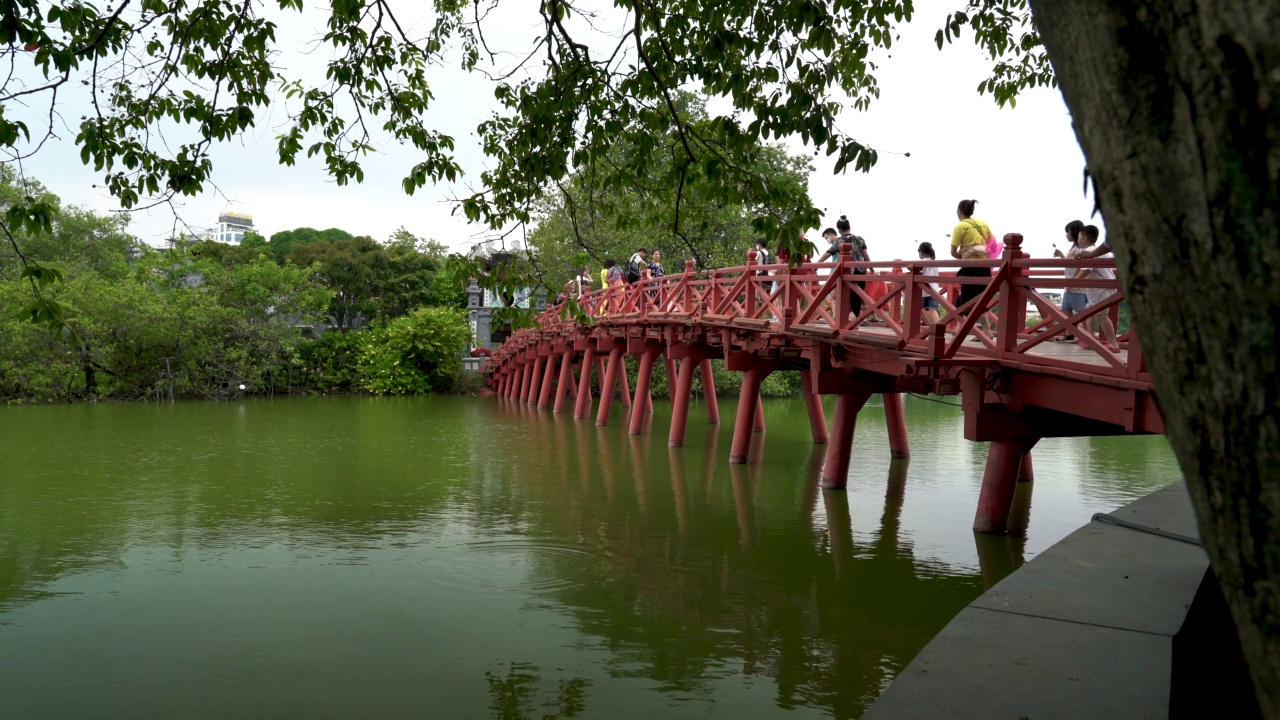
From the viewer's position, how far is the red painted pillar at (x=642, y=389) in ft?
70.3

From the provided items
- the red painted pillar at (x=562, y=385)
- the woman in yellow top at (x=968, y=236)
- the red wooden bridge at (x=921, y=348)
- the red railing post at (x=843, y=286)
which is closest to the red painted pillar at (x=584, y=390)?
the red painted pillar at (x=562, y=385)

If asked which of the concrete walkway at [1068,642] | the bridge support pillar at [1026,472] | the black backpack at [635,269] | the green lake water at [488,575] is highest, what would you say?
the black backpack at [635,269]

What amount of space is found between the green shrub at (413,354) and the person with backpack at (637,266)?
17053 mm

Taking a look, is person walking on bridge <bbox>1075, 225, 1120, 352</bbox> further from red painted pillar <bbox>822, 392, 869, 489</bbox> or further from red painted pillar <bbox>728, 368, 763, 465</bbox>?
red painted pillar <bbox>728, 368, 763, 465</bbox>

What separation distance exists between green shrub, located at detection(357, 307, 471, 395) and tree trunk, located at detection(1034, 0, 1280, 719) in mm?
36837

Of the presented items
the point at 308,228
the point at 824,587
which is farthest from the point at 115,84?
the point at 308,228

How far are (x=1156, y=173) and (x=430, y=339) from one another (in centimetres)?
3728

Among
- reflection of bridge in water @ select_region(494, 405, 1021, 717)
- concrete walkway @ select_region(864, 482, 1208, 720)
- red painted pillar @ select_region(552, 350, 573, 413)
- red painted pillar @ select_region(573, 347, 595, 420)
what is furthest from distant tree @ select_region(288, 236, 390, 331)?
concrete walkway @ select_region(864, 482, 1208, 720)

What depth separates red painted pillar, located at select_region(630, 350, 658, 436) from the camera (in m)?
21.4

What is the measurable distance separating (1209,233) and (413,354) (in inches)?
1485

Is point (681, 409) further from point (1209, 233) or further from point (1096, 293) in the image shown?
point (1209, 233)

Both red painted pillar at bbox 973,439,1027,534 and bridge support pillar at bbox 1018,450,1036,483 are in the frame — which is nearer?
red painted pillar at bbox 973,439,1027,534

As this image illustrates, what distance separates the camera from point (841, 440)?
13766 millimetres

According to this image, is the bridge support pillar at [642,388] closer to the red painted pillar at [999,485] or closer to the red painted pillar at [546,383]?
the red painted pillar at [546,383]
